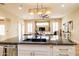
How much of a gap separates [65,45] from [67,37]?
601mm

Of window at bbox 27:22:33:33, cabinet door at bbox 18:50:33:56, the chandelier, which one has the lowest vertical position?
cabinet door at bbox 18:50:33:56

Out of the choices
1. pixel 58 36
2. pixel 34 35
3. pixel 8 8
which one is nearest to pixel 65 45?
pixel 58 36

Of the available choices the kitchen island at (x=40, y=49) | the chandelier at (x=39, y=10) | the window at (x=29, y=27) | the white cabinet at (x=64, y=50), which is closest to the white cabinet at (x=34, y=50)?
the kitchen island at (x=40, y=49)

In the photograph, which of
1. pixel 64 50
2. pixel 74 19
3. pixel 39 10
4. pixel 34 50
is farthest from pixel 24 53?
pixel 74 19

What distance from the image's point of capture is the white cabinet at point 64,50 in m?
2.25

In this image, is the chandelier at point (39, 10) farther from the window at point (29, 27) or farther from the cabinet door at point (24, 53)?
the cabinet door at point (24, 53)

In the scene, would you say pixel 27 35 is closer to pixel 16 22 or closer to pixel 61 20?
pixel 16 22

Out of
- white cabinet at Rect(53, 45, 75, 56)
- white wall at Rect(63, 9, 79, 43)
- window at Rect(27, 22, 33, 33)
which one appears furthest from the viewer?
white wall at Rect(63, 9, 79, 43)

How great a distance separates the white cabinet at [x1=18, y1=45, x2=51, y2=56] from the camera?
2248 mm

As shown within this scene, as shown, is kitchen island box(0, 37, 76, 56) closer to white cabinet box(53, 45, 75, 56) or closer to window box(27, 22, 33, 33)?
Result: white cabinet box(53, 45, 75, 56)

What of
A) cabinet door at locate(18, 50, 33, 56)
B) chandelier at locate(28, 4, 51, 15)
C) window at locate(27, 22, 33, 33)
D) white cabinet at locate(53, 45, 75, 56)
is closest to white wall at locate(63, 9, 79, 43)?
chandelier at locate(28, 4, 51, 15)

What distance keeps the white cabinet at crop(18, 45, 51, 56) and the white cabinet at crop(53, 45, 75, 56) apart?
12cm

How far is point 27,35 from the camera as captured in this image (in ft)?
8.82

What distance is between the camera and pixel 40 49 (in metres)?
2.27
